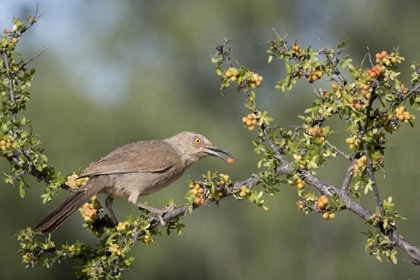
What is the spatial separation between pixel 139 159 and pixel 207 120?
1896 centimetres

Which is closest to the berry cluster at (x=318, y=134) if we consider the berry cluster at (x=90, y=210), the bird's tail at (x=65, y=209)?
the berry cluster at (x=90, y=210)

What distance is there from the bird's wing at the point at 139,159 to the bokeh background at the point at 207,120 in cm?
1057

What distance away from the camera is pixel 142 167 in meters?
6.62

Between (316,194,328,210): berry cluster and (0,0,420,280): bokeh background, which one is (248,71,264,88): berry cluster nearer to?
(316,194,328,210): berry cluster

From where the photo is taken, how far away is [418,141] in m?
22.7

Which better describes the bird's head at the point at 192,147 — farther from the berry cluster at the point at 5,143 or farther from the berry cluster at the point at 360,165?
the berry cluster at the point at 360,165

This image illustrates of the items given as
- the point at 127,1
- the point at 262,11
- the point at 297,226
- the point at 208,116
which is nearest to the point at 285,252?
the point at 297,226

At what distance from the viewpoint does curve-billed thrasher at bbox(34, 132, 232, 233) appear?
614 cm

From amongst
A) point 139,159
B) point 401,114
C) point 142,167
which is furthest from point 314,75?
point 139,159

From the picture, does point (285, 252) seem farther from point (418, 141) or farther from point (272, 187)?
point (272, 187)

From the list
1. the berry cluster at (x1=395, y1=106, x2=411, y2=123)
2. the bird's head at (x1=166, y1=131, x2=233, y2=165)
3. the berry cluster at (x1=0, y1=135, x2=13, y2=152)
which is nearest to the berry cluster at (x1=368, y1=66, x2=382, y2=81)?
the berry cluster at (x1=395, y1=106, x2=411, y2=123)

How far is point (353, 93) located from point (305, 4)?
92.7 ft

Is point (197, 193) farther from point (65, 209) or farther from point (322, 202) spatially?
point (65, 209)

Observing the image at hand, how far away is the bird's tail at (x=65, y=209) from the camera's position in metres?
5.29
